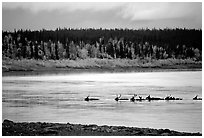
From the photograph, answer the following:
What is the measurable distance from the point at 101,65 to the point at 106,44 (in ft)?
0.74

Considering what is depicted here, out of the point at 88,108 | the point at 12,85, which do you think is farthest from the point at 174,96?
the point at 12,85

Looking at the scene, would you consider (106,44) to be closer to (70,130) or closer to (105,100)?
(105,100)

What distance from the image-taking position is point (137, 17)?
683 centimetres

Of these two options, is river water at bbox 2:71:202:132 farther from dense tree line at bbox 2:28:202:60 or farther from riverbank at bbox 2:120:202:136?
dense tree line at bbox 2:28:202:60

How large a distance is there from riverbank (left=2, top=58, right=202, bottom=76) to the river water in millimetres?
56

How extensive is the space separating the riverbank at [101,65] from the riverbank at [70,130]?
0.57 metres

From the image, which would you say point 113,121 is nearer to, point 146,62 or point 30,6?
point 146,62

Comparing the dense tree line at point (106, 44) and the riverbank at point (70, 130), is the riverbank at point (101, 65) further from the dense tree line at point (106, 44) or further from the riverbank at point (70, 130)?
the riverbank at point (70, 130)

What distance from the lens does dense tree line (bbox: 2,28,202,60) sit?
6820mm

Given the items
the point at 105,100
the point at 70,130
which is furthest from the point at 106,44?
the point at 70,130

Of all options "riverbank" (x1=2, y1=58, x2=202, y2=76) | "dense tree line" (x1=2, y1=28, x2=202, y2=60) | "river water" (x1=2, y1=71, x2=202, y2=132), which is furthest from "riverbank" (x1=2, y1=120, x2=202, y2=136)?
"dense tree line" (x1=2, y1=28, x2=202, y2=60)

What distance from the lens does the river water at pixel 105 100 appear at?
6660 millimetres

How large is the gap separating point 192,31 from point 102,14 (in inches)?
37.0

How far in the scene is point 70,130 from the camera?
6594mm
